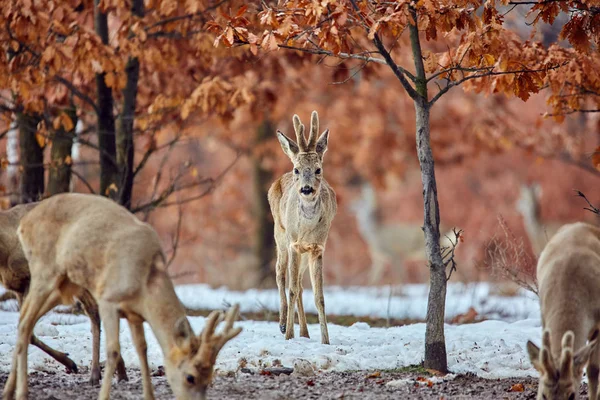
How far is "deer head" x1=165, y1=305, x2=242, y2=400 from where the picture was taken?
6.06m

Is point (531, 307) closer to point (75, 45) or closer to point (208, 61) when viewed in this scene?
point (208, 61)

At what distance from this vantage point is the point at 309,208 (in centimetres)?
984

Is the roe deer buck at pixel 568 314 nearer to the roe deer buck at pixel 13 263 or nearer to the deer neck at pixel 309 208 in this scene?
the deer neck at pixel 309 208

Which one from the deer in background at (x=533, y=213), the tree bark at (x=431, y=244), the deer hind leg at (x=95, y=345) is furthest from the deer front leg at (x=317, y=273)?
the deer in background at (x=533, y=213)

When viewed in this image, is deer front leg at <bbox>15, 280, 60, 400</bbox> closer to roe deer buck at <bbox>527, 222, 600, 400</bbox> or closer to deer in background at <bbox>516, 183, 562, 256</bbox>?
roe deer buck at <bbox>527, 222, 600, 400</bbox>

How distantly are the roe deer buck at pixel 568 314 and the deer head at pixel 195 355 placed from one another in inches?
83.7

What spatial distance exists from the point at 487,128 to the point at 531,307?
931 centimetres

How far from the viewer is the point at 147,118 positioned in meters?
12.3

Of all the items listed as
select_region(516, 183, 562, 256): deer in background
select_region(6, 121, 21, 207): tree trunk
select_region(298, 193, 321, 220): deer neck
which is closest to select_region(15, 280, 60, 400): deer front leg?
select_region(298, 193, 321, 220): deer neck

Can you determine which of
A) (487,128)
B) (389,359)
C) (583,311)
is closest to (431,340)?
(389,359)

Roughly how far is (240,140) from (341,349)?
54.9ft

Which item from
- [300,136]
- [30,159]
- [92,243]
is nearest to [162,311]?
[92,243]

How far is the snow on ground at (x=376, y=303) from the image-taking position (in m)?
13.6

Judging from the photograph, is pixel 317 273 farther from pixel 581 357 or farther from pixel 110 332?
pixel 581 357
